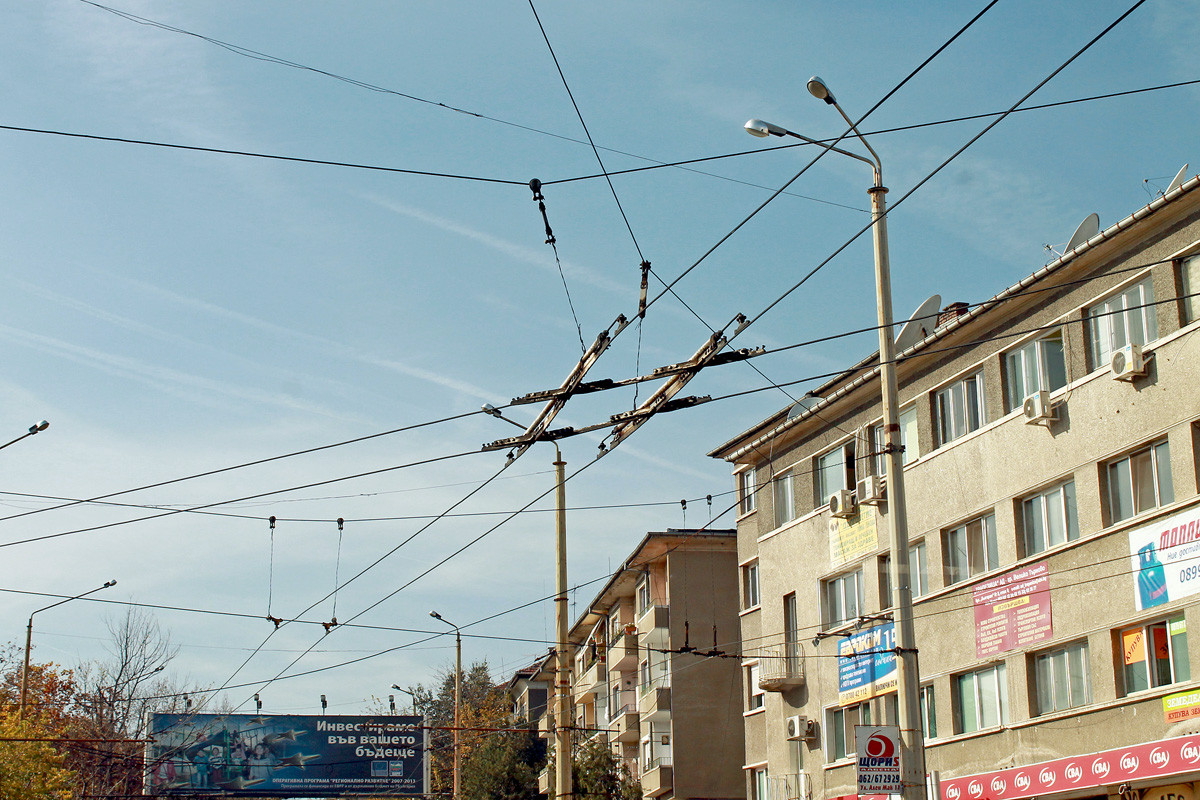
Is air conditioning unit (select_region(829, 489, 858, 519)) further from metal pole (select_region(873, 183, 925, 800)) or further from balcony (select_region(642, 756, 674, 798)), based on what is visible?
balcony (select_region(642, 756, 674, 798))

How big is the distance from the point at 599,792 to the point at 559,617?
23382 millimetres

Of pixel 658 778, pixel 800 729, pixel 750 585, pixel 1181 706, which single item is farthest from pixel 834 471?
pixel 658 778

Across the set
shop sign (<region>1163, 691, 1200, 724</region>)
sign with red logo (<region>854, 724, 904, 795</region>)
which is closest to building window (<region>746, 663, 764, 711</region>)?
shop sign (<region>1163, 691, 1200, 724</region>)

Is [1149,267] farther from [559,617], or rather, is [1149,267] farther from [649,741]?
[649,741]

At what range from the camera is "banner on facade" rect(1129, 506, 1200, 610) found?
21.7 metres

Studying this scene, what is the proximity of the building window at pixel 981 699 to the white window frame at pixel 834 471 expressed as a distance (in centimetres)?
660

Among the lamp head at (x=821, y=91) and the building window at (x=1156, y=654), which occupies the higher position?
the lamp head at (x=821, y=91)

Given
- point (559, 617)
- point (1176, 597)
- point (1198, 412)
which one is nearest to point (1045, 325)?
point (1198, 412)

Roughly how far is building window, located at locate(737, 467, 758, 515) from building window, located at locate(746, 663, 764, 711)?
175 inches

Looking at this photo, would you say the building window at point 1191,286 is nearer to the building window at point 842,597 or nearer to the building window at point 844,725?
the building window at point 842,597

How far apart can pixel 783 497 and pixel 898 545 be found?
19.2 meters

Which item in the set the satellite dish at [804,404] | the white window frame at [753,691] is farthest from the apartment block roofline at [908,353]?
the white window frame at [753,691]

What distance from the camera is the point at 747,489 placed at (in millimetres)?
38250

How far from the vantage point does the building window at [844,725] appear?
31.1 m
